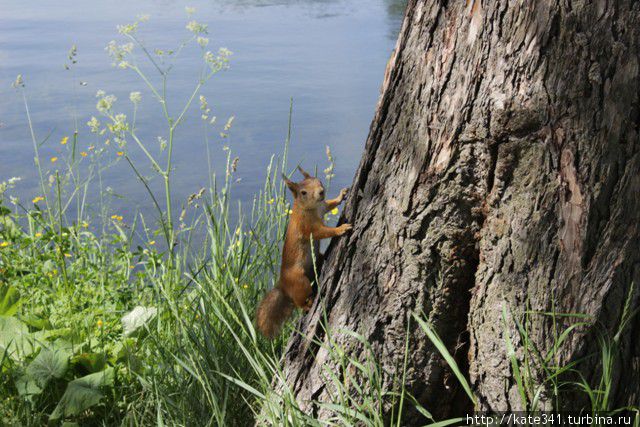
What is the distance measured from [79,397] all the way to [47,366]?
7.4 inches

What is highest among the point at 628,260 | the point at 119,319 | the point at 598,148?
the point at 598,148

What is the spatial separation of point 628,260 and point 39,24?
10245 millimetres

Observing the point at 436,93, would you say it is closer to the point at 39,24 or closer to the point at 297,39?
the point at 297,39

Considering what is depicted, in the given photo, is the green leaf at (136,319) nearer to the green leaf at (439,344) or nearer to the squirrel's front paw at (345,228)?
the squirrel's front paw at (345,228)

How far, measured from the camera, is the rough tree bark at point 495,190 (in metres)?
2.34

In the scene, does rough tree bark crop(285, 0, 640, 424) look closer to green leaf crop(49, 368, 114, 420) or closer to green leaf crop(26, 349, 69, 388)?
green leaf crop(49, 368, 114, 420)

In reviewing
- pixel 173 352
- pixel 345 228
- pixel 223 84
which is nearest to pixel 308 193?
pixel 345 228

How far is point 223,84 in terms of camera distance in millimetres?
8164

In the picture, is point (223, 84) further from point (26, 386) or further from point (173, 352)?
point (26, 386)

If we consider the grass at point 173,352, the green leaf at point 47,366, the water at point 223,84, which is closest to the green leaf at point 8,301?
the grass at point 173,352

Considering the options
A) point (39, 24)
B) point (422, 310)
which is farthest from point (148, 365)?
point (39, 24)

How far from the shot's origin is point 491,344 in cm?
258

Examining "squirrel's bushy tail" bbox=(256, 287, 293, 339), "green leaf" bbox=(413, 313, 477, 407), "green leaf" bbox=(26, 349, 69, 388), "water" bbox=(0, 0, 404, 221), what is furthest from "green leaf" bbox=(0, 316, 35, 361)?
"water" bbox=(0, 0, 404, 221)

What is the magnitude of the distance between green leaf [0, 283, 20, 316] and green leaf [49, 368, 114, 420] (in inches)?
24.6
